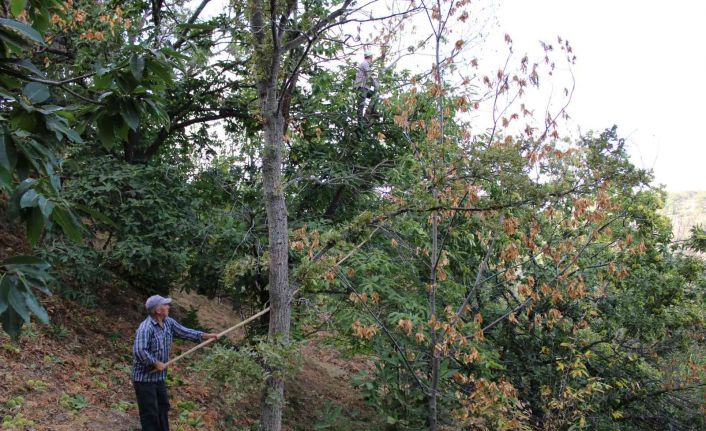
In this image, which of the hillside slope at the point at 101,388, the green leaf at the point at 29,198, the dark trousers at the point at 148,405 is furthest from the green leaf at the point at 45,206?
the hillside slope at the point at 101,388

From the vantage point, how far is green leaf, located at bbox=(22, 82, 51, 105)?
2.21 meters

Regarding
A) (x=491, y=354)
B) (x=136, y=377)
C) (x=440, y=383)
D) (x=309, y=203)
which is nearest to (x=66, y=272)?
(x=136, y=377)

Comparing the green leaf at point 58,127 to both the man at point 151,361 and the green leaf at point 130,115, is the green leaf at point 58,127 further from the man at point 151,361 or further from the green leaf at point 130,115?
the man at point 151,361

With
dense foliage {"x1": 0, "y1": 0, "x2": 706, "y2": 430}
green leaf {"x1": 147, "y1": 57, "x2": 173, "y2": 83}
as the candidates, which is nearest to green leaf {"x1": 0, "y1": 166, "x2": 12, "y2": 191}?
green leaf {"x1": 147, "y1": 57, "x2": 173, "y2": 83}

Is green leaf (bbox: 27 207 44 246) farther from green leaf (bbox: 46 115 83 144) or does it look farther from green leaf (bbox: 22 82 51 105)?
green leaf (bbox: 22 82 51 105)

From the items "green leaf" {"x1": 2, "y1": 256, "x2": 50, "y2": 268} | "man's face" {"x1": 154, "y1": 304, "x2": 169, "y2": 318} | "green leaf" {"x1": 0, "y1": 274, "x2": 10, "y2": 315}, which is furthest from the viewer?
"man's face" {"x1": 154, "y1": 304, "x2": 169, "y2": 318}

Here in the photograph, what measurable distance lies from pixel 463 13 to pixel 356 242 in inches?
111

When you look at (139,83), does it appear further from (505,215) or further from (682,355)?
(682,355)

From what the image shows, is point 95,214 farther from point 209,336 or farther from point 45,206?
point 209,336

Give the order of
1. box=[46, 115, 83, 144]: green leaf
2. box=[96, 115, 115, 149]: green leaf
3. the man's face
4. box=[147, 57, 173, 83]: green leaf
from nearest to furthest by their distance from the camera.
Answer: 1. box=[46, 115, 83, 144]: green leaf
2. box=[147, 57, 173, 83]: green leaf
3. box=[96, 115, 115, 149]: green leaf
4. the man's face

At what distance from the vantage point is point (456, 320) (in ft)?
20.4

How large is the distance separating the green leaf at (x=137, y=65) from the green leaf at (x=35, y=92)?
0.34 meters

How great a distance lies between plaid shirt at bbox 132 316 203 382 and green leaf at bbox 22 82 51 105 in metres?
3.76

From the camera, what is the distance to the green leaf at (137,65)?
2.20 m
